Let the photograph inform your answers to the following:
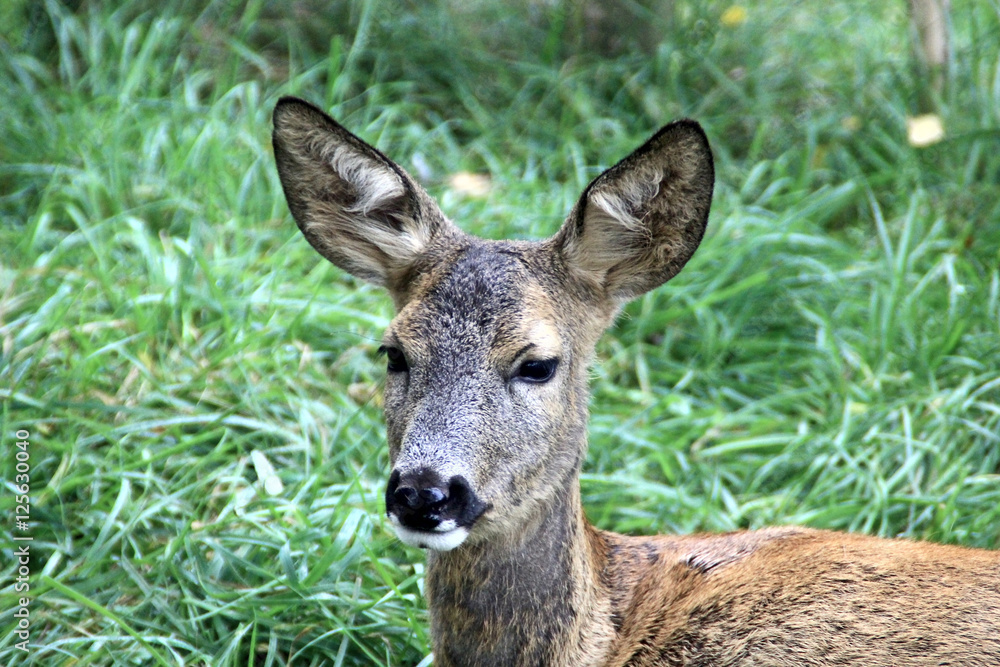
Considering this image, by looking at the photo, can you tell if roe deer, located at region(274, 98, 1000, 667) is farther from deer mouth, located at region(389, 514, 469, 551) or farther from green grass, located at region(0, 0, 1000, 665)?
green grass, located at region(0, 0, 1000, 665)

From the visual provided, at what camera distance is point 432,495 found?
3.01 meters

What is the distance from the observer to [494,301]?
3424 millimetres

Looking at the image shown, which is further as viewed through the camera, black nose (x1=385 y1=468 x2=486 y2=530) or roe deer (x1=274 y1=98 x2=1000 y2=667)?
roe deer (x1=274 y1=98 x2=1000 y2=667)

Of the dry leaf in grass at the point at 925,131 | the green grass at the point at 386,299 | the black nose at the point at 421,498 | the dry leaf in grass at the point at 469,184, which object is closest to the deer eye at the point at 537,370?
the black nose at the point at 421,498

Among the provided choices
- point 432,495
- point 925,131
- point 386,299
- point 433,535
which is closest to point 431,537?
point 433,535

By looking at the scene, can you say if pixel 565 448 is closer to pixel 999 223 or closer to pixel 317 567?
pixel 317 567

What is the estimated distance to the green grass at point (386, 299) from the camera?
4.36 m

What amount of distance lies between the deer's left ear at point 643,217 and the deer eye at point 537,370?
39 centimetres

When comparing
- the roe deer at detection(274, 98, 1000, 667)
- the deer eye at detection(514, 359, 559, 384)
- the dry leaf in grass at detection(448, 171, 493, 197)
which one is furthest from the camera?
the dry leaf in grass at detection(448, 171, 493, 197)

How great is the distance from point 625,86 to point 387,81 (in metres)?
1.45

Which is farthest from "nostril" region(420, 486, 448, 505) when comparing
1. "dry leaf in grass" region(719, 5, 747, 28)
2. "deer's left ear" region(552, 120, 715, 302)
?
"dry leaf in grass" region(719, 5, 747, 28)

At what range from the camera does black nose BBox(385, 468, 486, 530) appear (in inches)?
118

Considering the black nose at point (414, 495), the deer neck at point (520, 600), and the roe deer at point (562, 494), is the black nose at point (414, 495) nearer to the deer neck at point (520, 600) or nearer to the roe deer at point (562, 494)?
the roe deer at point (562, 494)

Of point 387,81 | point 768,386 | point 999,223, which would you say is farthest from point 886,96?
point 387,81
